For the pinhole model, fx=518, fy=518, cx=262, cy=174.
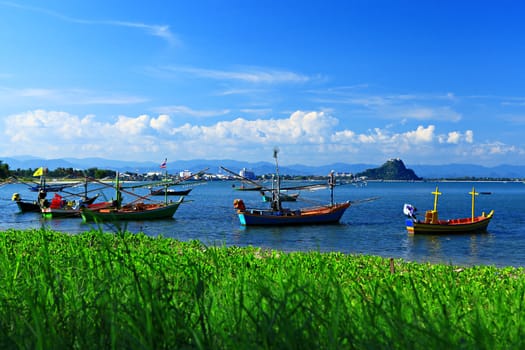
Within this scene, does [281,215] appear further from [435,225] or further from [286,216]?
[435,225]

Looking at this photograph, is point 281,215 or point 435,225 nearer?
point 435,225

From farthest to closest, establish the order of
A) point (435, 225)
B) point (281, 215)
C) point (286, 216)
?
1. point (281, 215)
2. point (286, 216)
3. point (435, 225)

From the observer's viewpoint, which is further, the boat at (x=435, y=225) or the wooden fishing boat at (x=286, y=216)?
the wooden fishing boat at (x=286, y=216)

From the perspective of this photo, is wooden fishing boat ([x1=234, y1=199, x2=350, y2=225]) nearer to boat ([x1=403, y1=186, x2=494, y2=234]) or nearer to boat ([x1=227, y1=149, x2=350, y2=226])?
boat ([x1=227, y1=149, x2=350, y2=226])

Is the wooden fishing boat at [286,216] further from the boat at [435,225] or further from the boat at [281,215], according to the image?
the boat at [435,225]

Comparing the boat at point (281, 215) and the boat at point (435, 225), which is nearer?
the boat at point (435, 225)

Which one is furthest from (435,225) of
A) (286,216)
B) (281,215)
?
(281,215)

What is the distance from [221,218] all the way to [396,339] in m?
51.3

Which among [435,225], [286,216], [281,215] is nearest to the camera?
[435,225]

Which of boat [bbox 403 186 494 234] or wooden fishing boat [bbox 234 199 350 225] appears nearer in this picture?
boat [bbox 403 186 494 234]

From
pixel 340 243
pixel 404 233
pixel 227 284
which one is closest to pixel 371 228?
pixel 404 233

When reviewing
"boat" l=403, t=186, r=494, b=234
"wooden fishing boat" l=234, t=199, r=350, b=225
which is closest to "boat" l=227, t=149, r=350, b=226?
"wooden fishing boat" l=234, t=199, r=350, b=225

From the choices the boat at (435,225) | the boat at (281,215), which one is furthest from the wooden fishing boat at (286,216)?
the boat at (435,225)

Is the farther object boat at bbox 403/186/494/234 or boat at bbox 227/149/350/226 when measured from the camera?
boat at bbox 227/149/350/226
